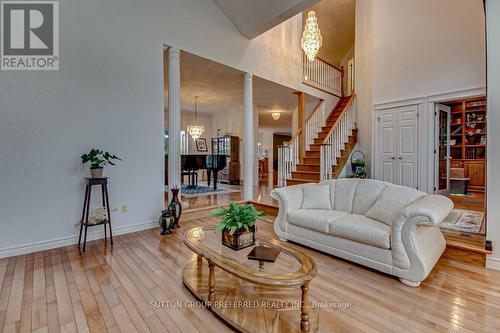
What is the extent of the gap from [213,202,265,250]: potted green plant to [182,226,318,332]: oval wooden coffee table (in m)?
0.06

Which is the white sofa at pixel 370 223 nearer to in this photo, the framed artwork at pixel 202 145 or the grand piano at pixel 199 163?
the grand piano at pixel 199 163

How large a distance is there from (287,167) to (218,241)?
13.9ft

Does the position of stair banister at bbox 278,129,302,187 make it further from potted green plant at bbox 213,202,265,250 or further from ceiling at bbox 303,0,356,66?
ceiling at bbox 303,0,356,66

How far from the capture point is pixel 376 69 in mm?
5867

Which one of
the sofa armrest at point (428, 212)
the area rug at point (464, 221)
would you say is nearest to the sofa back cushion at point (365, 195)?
the sofa armrest at point (428, 212)

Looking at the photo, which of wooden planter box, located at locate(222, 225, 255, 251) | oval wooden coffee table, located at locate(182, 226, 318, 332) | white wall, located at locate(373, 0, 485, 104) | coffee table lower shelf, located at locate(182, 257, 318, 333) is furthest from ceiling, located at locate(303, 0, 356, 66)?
coffee table lower shelf, located at locate(182, 257, 318, 333)

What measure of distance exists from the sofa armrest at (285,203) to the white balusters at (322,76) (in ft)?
14.2

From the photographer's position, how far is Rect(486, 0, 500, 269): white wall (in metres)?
2.45

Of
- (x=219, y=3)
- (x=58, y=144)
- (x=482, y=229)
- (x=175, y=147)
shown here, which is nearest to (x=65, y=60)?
(x=58, y=144)

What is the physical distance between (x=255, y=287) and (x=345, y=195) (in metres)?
1.82

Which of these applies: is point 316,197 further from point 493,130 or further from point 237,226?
point 493,130

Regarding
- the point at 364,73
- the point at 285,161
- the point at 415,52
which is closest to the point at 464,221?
the point at 285,161

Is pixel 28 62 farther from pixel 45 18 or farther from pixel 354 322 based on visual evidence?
pixel 354 322

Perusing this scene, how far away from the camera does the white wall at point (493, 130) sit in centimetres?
245
